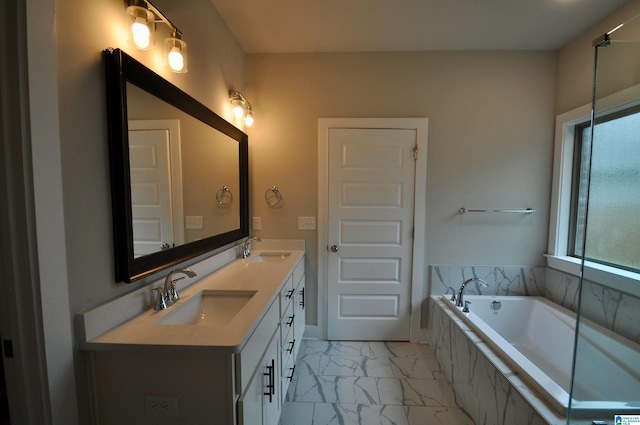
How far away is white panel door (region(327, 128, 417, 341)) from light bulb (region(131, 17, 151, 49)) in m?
1.57

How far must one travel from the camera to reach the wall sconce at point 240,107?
2021 mm

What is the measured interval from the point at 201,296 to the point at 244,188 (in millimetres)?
1091

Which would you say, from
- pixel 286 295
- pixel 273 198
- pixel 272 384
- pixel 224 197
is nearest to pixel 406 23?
pixel 273 198

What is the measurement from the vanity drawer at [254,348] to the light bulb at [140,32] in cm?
126

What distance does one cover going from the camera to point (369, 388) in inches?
74.5

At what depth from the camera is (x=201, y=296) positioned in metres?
1.38

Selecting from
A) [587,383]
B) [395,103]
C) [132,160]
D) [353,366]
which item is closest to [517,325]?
[587,383]

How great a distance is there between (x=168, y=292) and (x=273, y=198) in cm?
138

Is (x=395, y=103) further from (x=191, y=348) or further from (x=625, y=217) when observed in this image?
(x=191, y=348)

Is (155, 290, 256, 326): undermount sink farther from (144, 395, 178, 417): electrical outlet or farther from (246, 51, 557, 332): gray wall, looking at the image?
(246, 51, 557, 332): gray wall

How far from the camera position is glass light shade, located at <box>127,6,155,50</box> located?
1021 mm

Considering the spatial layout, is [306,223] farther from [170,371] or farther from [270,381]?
[170,371]

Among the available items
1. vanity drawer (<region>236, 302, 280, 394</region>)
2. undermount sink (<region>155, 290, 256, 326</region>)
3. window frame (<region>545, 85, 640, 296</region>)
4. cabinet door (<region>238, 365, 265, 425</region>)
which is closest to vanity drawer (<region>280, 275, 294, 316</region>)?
vanity drawer (<region>236, 302, 280, 394</region>)

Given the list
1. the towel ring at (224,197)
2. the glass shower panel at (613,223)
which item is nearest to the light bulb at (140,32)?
the towel ring at (224,197)
